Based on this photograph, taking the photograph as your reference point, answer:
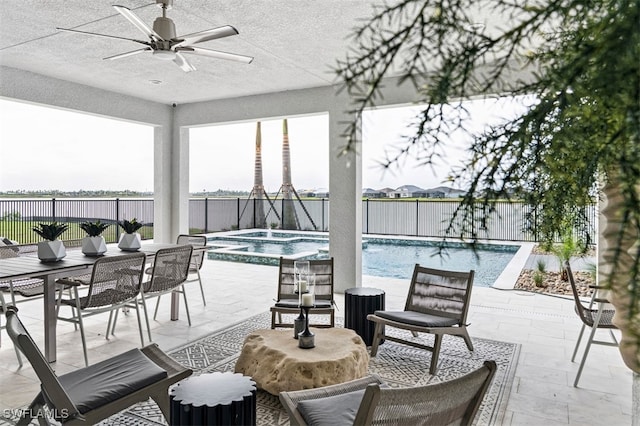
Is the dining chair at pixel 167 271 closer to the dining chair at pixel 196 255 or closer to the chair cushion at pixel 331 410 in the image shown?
the dining chair at pixel 196 255

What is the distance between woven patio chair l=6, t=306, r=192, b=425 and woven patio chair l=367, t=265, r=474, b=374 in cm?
173

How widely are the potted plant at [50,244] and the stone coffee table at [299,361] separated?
1.97 metres

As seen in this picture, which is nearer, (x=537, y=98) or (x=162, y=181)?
(x=537, y=98)

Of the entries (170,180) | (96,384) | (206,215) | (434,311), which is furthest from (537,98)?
(206,215)

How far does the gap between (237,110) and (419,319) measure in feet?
16.0

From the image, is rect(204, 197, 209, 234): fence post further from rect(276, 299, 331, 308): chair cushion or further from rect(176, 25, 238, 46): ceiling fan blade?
rect(176, 25, 238, 46): ceiling fan blade

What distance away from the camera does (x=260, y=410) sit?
8.96 feet

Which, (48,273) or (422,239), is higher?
(48,273)

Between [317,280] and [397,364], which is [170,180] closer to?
[317,280]

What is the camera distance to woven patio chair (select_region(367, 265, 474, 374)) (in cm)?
333

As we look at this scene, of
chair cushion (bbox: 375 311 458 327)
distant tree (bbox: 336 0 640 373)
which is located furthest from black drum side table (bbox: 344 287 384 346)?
distant tree (bbox: 336 0 640 373)

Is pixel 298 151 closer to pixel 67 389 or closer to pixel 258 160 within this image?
pixel 258 160

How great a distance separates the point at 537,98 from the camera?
1.61 ft

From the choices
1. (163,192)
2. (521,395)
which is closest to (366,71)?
(521,395)
